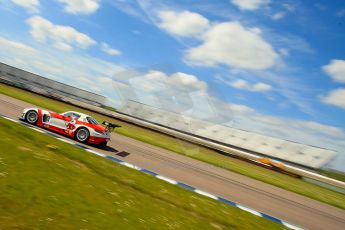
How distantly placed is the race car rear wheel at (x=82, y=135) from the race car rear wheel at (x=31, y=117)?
6.89 ft

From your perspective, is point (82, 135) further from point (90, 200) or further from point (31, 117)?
point (90, 200)

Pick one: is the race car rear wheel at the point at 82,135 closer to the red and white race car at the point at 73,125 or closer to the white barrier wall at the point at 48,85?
the red and white race car at the point at 73,125

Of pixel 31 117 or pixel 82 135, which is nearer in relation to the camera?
pixel 82 135

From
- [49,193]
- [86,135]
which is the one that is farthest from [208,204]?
[86,135]

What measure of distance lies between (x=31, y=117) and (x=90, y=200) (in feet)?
33.6

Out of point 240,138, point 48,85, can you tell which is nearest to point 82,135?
point 240,138

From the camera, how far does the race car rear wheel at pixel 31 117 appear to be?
13235 mm

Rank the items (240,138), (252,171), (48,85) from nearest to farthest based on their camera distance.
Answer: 1. (252,171)
2. (240,138)
3. (48,85)

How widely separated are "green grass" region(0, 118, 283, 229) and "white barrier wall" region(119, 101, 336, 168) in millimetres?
32960

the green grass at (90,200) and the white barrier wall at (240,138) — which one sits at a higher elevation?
the white barrier wall at (240,138)

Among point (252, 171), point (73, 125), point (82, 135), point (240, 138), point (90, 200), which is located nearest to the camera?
point (90, 200)

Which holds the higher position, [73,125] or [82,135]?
[73,125]

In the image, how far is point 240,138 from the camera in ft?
158

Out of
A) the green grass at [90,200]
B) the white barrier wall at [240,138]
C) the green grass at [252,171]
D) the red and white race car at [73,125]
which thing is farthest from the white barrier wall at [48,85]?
the green grass at [90,200]
